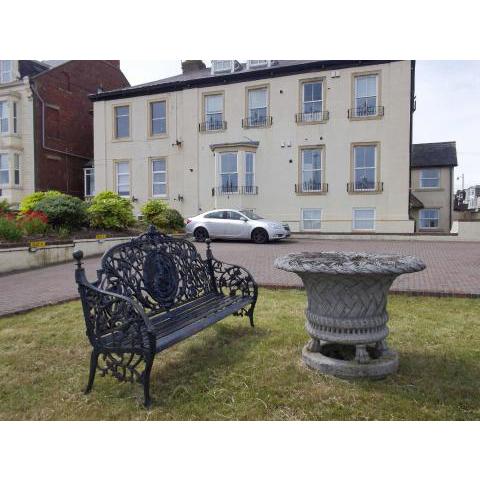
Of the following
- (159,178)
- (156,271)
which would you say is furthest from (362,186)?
(156,271)

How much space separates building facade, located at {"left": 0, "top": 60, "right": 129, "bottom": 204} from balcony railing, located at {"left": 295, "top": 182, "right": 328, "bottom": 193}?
15733 millimetres

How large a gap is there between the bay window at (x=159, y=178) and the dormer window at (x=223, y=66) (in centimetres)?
609

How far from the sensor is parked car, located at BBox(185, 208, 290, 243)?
54.2 feet

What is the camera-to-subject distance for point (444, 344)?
4391mm

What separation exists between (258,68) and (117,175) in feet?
35.5

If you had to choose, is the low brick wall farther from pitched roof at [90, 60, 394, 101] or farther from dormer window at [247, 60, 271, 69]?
dormer window at [247, 60, 271, 69]

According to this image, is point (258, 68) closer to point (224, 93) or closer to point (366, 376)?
point (224, 93)

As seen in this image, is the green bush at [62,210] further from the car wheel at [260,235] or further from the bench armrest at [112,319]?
the bench armrest at [112,319]

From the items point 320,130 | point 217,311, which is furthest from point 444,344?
point 320,130

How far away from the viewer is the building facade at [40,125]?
26344 millimetres

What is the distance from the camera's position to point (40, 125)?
26.7m

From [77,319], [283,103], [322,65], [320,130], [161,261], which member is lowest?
[77,319]

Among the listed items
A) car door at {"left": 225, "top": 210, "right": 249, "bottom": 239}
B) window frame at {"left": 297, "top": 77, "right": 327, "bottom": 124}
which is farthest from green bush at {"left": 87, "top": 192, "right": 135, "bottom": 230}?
window frame at {"left": 297, "top": 77, "right": 327, "bottom": 124}

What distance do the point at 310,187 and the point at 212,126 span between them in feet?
22.0
